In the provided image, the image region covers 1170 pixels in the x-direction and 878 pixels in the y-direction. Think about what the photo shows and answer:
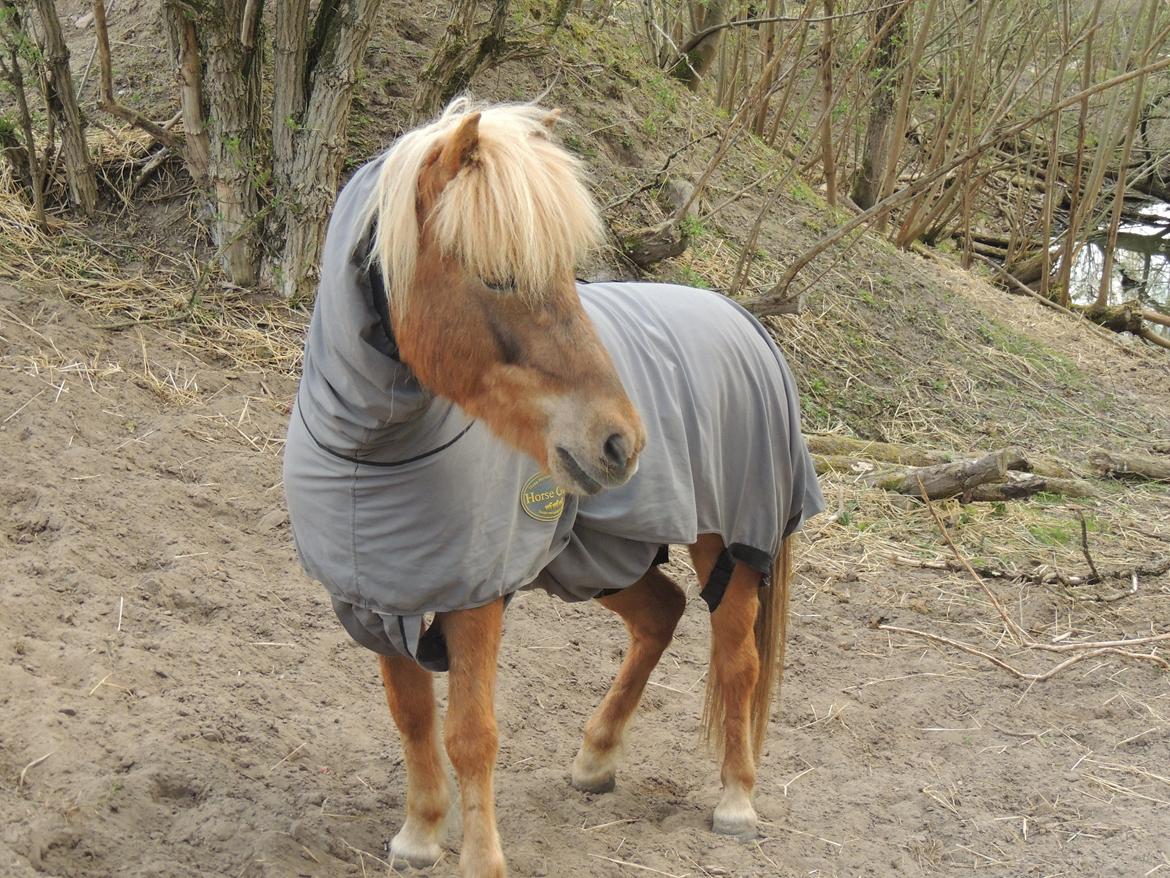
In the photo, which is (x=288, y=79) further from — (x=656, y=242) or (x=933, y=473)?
(x=933, y=473)

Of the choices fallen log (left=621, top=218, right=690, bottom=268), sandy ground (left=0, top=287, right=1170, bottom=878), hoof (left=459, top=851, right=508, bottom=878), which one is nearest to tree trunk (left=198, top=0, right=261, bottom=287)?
sandy ground (left=0, top=287, right=1170, bottom=878)

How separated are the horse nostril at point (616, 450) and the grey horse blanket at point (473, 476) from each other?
1.03ft

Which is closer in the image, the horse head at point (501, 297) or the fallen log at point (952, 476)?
the horse head at point (501, 297)

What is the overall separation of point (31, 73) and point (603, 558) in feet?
16.8

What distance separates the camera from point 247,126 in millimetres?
6012

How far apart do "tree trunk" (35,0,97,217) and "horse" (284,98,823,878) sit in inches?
163

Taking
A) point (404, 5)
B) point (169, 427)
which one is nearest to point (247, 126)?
point (169, 427)

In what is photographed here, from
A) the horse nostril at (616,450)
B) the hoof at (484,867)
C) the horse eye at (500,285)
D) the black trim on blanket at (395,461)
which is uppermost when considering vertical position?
the horse eye at (500,285)

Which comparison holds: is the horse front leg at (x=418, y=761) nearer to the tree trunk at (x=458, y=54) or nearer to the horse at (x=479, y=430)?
the horse at (x=479, y=430)

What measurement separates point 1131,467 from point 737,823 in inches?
196

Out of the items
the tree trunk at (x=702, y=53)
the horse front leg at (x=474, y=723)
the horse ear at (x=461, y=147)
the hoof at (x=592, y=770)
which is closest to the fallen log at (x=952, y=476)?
the hoof at (x=592, y=770)

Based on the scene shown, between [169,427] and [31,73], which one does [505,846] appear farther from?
[31,73]

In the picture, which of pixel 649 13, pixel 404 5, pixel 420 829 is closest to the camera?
pixel 420 829

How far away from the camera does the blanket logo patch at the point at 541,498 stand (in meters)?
2.63
